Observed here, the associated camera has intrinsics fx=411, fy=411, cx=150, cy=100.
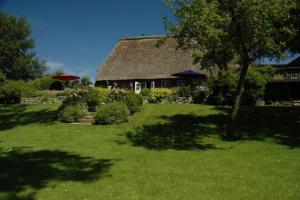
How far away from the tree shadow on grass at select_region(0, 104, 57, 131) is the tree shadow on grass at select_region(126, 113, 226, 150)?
688 cm

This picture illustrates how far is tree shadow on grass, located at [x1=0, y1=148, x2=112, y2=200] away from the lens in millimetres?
10617

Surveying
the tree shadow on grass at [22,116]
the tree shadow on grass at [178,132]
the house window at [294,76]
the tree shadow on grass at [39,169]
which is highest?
the house window at [294,76]

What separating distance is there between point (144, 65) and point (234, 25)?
103 feet

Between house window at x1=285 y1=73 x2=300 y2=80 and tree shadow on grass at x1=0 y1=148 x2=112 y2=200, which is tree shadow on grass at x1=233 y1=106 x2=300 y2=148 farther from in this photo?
house window at x1=285 y1=73 x2=300 y2=80

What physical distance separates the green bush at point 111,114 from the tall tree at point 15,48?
6154 cm

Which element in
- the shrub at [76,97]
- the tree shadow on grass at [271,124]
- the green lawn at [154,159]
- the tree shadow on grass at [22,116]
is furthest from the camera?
the shrub at [76,97]

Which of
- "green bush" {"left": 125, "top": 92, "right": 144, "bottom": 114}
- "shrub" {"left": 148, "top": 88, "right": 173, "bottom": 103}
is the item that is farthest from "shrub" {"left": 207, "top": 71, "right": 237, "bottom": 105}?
"green bush" {"left": 125, "top": 92, "right": 144, "bottom": 114}

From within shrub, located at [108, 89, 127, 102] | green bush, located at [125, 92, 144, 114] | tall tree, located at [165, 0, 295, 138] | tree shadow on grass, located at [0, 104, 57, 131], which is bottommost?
tree shadow on grass, located at [0, 104, 57, 131]

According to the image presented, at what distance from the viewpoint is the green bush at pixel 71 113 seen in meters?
24.2

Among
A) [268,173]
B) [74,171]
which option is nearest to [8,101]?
[74,171]

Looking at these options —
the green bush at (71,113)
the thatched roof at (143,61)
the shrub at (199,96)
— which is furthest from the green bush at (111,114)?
the thatched roof at (143,61)

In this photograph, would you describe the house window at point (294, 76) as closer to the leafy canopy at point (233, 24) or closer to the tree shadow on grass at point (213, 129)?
the tree shadow on grass at point (213, 129)

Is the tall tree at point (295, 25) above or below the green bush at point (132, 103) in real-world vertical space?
above

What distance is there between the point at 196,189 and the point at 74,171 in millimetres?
3972
